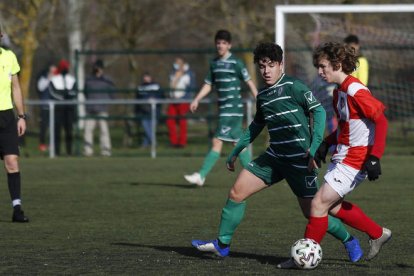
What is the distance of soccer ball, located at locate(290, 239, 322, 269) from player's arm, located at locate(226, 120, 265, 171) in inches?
38.0

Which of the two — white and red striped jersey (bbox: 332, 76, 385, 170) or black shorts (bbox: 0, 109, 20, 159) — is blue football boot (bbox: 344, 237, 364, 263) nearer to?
white and red striped jersey (bbox: 332, 76, 385, 170)

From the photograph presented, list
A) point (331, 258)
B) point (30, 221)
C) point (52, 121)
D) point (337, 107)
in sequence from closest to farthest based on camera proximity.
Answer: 1. point (337, 107)
2. point (331, 258)
3. point (30, 221)
4. point (52, 121)

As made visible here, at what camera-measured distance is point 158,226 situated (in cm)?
1061

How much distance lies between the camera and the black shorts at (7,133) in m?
10.8

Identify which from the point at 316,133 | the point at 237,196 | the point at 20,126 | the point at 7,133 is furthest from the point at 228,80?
the point at 316,133

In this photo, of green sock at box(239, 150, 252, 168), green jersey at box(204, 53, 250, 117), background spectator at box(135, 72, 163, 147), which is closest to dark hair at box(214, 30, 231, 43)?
green jersey at box(204, 53, 250, 117)

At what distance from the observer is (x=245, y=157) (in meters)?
14.4

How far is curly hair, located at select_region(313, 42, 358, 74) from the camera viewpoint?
305 inches

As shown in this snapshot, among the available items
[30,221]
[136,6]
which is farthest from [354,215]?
[136,6]

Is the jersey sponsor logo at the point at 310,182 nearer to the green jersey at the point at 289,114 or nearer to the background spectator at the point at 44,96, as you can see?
the green jersey at the point at 289,114

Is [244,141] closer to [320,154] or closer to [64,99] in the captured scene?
[320,154]

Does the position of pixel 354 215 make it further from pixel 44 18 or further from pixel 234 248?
pixel 44 18

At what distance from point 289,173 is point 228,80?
6.23 metres

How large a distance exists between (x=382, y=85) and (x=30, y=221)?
12.5m
